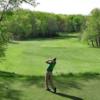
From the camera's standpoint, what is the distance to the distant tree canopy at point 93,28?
117m

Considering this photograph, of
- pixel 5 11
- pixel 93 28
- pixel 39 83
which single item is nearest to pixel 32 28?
pixel 93 28

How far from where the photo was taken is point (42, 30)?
186000 millimetres

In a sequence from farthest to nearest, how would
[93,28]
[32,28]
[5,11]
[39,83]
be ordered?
1. [32,28]
2. [93,28]
3. [5,11]
4. [39,83]

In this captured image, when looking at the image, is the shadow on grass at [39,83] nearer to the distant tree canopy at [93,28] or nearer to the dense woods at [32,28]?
the dense woods at [32,28]

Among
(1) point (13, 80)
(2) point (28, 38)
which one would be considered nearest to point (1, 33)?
(1) point (13, 80)

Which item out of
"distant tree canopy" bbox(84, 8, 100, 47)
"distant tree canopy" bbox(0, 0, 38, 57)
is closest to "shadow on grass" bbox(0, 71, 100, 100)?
"distant tree canopy" bbox(0, 0, 38, 57)

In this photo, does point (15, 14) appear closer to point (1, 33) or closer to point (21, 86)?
point (1, 33)

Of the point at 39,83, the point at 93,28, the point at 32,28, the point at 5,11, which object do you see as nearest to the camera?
the point at 39,83

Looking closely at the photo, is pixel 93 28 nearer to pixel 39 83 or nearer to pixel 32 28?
pixel 32 28

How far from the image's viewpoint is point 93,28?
117125 millimetres

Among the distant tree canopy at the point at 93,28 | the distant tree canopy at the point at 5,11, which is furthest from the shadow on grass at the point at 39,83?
the distant tree canopy at the point at 93,28

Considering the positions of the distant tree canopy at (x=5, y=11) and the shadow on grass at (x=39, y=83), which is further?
the distant tree canopy at (x=5, y=11)

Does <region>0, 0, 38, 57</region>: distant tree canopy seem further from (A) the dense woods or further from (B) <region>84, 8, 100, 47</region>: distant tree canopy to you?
(B) <region>84, 8, 100, 47</region>: distant tree canopy

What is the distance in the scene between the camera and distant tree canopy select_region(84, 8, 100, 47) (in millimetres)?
116750
